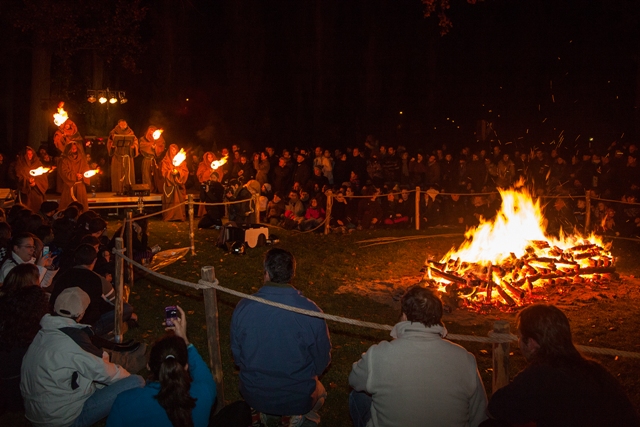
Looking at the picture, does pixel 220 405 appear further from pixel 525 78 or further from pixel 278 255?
pixel 525 78

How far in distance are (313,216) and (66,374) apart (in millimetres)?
11037

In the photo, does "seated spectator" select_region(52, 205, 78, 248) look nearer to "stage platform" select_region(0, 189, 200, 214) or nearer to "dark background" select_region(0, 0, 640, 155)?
"stage platform" select_region(0, 189, 200, 214)

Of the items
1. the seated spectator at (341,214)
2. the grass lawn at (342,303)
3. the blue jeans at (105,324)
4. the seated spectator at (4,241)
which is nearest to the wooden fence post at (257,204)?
the grass lawn at (342,303)

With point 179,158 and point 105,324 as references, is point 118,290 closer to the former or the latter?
point 105,324

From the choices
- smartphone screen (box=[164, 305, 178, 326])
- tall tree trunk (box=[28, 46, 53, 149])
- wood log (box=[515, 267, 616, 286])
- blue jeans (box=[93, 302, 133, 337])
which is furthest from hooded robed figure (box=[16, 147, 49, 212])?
→ wood log (box=[515, 267, 616, 286])

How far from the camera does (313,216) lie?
1553 centimetres

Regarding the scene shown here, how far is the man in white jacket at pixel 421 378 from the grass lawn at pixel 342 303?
1825 mm

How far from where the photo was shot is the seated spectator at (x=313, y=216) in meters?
15.3

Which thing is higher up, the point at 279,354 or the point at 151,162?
the point at 151,162

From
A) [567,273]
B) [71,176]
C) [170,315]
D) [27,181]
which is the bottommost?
[567,273]

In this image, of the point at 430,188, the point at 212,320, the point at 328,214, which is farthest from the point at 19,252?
the point at 430,188

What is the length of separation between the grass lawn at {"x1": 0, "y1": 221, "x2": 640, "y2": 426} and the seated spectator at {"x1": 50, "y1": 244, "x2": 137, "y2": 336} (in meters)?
0.75

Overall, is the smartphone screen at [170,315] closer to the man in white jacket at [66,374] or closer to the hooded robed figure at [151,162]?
the man in white jacket at [66,374]

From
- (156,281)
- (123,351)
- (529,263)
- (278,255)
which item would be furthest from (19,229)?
(529,263)
